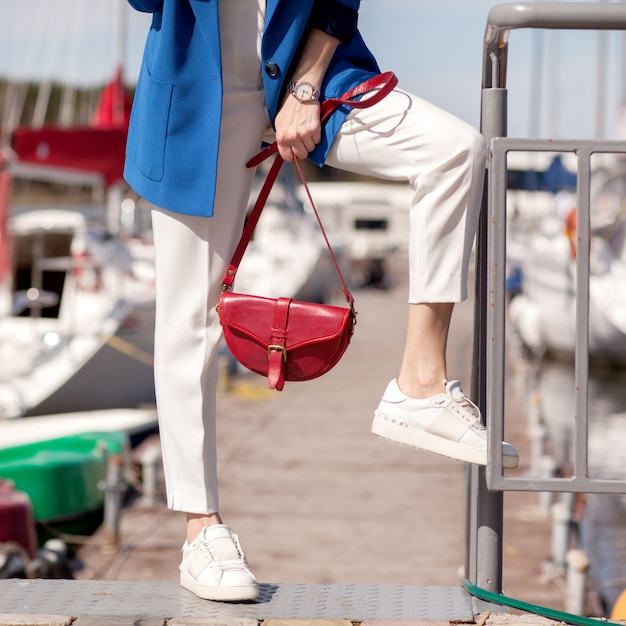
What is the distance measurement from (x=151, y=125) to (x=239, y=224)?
295mm

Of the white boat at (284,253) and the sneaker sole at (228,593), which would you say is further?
the white boat at (284,253)

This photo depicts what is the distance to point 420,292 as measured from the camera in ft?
7.18

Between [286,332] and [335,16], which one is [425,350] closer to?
[286,332]

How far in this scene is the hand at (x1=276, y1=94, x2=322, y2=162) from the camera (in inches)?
85.7

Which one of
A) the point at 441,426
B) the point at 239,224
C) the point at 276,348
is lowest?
the point at 441,426

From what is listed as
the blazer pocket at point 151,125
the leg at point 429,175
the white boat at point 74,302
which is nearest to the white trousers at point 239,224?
the leg at point 429,175

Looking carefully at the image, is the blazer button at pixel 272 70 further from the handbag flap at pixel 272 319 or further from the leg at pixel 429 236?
the handbag flap at pixel 272 319

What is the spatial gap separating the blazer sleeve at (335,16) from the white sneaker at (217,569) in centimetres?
113

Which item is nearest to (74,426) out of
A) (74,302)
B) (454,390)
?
(74,302)

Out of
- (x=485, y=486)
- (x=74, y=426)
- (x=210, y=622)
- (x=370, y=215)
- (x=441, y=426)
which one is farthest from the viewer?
(x=370, y=215)

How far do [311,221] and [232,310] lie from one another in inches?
965

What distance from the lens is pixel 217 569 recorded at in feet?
7.53

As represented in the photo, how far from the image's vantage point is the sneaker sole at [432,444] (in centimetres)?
224

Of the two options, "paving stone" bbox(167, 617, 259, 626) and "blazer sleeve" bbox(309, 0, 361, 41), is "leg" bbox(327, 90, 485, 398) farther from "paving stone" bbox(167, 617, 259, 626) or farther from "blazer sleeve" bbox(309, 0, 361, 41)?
"paving stone" bbox(167, 617, 259, 626)
